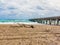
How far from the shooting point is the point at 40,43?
8820mm

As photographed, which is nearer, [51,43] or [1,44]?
[1,44]

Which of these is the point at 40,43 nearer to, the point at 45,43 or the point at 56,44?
the point at 45,43

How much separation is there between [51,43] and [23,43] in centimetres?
149

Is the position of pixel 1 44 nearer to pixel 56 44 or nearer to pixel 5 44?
pixel 5 44

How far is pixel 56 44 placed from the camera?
8789 mm

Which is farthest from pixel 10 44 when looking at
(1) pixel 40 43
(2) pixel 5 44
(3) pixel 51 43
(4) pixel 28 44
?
(3) pixel 51 43

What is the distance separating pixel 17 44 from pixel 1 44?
782 millimetres

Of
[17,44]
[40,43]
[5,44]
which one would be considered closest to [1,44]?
[5,44]

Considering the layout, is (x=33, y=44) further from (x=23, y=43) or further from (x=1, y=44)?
(x=1, y=44)

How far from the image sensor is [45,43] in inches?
348

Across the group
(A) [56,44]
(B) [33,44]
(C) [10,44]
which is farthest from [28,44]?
(A) [56,44]

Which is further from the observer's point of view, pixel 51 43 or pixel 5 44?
pixel 51 43

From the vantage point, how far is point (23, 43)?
341 inches

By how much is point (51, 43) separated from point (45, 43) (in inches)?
13.9
